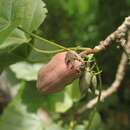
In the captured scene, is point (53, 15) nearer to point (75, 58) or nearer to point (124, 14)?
point (124, 14)

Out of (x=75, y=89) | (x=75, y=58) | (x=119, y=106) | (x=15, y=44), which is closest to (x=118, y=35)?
(x=75, y=58)

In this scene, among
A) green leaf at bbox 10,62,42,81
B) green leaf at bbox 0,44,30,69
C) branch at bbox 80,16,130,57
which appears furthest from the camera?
green leaf at bbox 10,62,42,81

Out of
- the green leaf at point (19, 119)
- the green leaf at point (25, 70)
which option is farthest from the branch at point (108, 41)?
the green leaf at point (19, 119)

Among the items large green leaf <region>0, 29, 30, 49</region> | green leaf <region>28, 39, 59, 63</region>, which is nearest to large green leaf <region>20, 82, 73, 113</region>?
green leaf <region>28, 39, 59, 63</region>

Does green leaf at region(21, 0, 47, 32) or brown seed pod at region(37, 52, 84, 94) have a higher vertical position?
green leaf at region(21, 0, 47, 32)

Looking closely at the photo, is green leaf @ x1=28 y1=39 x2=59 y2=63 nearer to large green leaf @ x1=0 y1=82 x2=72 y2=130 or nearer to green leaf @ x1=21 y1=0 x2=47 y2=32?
green leaf @ x1=21 y1=0 x2=47 y2=32

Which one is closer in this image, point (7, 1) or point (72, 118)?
point (7, 1)

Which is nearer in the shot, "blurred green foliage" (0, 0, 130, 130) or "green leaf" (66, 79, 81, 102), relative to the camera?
"blurred green foliage" (0, 0, 130, 130)

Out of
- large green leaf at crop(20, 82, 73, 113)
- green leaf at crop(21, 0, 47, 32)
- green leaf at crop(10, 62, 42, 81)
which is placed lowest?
large green leaf at crop(20, 82, 73, 113)

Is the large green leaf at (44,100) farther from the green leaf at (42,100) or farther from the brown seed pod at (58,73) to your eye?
the brown seed pod at (58,73)
